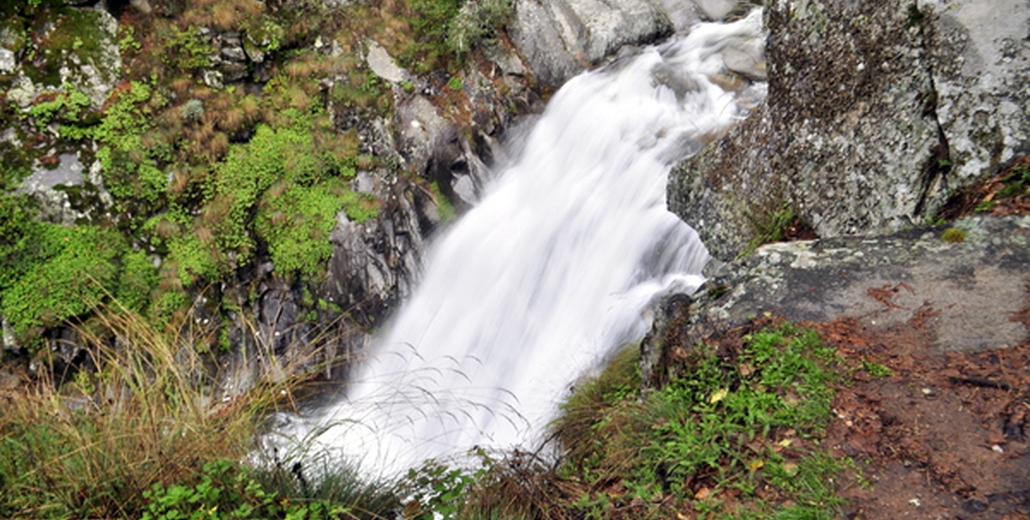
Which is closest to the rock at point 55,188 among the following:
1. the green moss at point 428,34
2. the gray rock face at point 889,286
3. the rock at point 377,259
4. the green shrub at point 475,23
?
the rock at point 377,259

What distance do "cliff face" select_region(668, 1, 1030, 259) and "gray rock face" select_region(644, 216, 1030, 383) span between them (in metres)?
0.56

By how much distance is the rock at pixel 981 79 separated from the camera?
12.0 feet

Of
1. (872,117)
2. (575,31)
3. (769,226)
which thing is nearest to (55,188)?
(575,31)

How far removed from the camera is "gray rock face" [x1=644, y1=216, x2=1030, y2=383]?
9.93ft

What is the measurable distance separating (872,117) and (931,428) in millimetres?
2563

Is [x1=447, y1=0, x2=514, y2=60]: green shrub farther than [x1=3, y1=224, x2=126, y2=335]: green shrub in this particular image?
Yes

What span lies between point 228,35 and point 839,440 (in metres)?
9.63

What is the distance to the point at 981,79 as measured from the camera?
3.76m

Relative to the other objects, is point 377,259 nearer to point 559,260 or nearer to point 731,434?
point 559,260

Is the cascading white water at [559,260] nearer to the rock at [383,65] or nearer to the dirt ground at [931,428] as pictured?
the rock at [383,65]

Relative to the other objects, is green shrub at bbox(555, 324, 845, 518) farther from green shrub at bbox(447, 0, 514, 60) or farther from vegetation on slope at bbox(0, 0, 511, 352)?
green shrub at bbox(447, 0, 514, 60)

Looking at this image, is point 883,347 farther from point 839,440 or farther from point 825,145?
point 825,145

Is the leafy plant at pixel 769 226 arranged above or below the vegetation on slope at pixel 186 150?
below

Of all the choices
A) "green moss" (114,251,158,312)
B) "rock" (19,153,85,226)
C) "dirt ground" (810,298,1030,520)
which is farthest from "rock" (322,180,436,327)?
"dirt ground" (810,298,1030,520)
